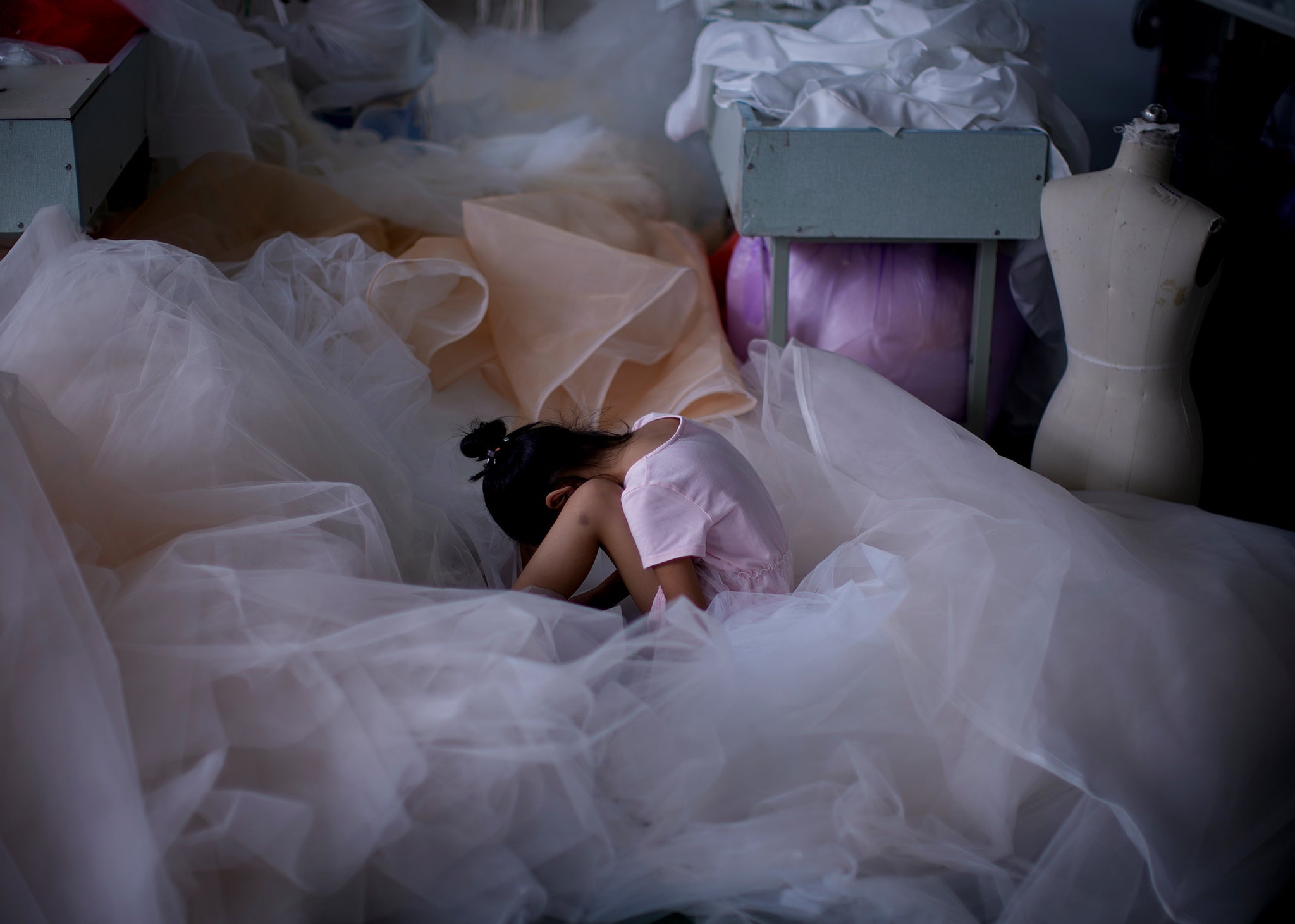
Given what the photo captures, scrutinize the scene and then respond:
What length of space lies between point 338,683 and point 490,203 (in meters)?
1.31

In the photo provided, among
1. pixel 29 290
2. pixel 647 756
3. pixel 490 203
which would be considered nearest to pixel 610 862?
pixel 647 756

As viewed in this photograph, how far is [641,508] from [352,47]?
2071mm

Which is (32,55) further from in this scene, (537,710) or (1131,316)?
(1131,316)

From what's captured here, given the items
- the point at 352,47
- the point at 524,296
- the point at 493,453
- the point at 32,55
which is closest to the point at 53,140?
the point at 32,55

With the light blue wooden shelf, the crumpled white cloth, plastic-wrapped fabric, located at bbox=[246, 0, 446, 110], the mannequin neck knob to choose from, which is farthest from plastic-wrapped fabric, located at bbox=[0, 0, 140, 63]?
the mannequin neck knob

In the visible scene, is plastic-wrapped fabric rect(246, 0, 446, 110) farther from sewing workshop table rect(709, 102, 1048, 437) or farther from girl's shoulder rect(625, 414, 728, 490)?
girl's shoulder rect(625, 414, 728, 490)

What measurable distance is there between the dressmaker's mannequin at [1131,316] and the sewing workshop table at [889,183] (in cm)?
20

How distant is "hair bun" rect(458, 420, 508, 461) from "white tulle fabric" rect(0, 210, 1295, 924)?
0.20 m

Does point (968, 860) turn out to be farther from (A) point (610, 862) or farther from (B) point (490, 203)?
(B) point (490, 203)

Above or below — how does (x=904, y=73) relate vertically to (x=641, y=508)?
above

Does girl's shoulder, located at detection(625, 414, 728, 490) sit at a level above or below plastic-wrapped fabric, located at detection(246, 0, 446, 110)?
below

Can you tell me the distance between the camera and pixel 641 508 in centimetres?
125

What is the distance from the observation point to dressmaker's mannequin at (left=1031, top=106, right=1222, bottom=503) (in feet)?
4.84

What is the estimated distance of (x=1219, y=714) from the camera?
1.07 m
